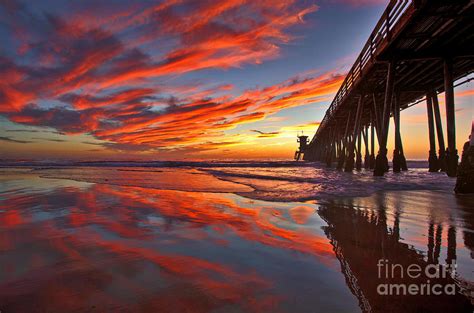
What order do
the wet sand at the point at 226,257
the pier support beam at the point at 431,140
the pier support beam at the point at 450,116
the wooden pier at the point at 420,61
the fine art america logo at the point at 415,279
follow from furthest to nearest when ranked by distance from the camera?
the pier support beam at the point at 431,140 → the pier support beam at the point at 450,116 → the wooden pier at the point at 420,61 → the fine art america logo at the point at 415,279 → the wet sand at the point at 226,257

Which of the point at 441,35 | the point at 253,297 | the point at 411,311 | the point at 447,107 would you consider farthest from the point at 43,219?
the point at 447,107

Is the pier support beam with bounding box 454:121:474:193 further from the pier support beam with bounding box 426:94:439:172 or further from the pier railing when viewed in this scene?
the pier support beam with bounding box 426:94:439:172

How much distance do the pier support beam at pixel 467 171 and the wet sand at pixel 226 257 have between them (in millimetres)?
2294

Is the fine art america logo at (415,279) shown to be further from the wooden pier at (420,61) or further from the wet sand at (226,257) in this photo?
the wooden pier at (420,61)

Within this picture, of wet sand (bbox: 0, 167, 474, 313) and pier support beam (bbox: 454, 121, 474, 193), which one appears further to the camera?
pier support beam (bbox: 454, 121, 474, 193)

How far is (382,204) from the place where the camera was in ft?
16.9

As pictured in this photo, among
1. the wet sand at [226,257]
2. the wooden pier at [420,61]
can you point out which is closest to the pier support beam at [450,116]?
the wooden pier at [420,61]

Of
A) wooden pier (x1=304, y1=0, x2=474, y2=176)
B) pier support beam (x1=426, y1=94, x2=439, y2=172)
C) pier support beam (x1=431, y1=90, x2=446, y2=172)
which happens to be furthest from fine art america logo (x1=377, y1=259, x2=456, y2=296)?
pier support beam (x1=426, y1=94, x2=439, y2=172)

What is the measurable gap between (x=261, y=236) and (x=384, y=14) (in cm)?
1008

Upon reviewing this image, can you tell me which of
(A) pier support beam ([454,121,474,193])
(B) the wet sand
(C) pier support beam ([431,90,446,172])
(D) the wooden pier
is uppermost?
(D) the wooden pier

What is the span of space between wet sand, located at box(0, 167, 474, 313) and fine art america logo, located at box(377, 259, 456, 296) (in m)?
0.04

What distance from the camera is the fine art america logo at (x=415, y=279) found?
1771 millimetres

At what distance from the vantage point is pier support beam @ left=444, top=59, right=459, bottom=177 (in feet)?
34.1

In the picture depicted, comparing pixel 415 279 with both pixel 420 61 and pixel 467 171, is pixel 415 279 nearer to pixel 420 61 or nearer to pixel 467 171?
pixel 467 171
